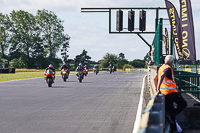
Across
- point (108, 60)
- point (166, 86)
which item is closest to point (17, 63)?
point (108, 60)

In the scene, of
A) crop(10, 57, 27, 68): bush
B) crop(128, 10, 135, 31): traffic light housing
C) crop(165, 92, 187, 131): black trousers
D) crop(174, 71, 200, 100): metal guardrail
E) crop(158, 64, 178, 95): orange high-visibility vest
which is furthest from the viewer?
crop(10, 57, 27, 68): bush

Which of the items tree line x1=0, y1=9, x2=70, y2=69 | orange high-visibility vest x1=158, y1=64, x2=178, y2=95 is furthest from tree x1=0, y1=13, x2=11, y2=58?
orange high-visibility vest x1=158, y1=64, x2=178, y2=95

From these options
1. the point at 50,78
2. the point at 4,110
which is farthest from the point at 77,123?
the point at 50,78

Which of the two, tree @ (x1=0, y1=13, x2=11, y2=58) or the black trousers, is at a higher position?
tree @ (x1=0, y1=13, x2=11, y2=58)

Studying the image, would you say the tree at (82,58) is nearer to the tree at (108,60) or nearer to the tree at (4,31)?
the tree at (108,60)

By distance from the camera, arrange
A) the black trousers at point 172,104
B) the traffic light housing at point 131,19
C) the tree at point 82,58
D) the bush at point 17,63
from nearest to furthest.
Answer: the black trousers at point 172,104 → the traffic light housing at point 131,19 → the bush at point 17,63 → the tree at point 82,58

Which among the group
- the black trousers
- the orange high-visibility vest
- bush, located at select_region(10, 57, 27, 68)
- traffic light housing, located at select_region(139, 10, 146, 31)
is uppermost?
traffic light housing, located at select_region(139, 10, 146, 31)

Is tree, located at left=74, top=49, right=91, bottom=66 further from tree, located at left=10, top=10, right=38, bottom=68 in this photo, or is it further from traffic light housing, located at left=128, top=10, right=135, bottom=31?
traffic light housing, located at left=128, top=10, right=135, bottom=31

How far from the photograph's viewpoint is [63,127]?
762 centimetres

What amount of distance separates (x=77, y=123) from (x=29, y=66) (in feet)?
276

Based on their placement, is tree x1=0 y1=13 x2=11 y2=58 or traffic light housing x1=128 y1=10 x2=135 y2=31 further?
tree x1=0 y1=13 x2=11 y2=58

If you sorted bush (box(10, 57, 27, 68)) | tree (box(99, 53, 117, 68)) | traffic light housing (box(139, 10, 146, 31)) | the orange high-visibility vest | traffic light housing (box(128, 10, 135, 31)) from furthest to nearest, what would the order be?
tree (box(99, 53, 117, 68)) → bush (box(10, 57, 27, 68)) → traffic light housing (box(128, 10, 135, 31)) → traffic light housing (box(139, 10, 146, 31)) → the orange high-visibility vest

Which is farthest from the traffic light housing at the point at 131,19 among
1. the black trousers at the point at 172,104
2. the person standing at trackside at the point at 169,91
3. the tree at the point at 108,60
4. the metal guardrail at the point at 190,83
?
the tree at the point at 108,60

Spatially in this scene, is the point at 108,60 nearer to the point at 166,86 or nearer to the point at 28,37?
the point at 28,37
